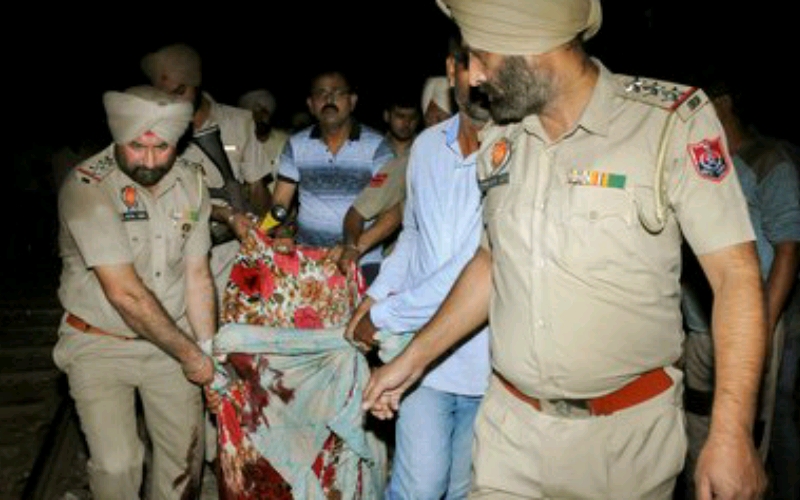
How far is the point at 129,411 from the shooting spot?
161 inches

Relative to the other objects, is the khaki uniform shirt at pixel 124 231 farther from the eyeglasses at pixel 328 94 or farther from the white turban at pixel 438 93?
the eyeglasses at pixel 328 94

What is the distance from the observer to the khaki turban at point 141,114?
3.88 meters

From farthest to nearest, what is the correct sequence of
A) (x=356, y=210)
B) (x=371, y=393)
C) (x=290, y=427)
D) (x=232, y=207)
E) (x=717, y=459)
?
(x=232, y=207) < (x=356, y=210) < (x=290, y=427) < (x=371, y=393) < (x=717, y=459)

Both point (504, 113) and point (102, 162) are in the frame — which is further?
point (102, 162)

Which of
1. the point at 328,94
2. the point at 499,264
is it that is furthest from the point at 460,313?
the point at 328,94

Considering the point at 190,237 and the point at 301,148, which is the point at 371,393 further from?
the point at 301,148

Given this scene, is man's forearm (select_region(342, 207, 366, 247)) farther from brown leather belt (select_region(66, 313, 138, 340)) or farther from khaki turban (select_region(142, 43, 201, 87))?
khaki turban (select_region(142, 43, 201, 87))

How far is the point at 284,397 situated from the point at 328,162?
1871 mm

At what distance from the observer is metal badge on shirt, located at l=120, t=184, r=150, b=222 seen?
3.98 meters

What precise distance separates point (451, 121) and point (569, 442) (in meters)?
1.58

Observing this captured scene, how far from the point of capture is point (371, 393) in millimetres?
3018

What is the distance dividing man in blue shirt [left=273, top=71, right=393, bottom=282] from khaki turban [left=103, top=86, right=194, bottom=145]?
148 cm

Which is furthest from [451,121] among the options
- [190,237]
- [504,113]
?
[190,237]

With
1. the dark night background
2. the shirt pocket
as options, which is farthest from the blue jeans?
the dark night background
